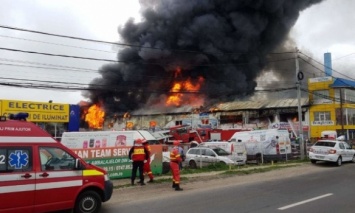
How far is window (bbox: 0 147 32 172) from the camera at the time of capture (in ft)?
19.9

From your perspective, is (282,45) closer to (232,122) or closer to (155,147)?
(232,122)

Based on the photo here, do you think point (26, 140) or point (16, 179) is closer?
point (16, 179)

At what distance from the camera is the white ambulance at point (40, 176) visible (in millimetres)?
6078

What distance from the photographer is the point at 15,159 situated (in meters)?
6.21

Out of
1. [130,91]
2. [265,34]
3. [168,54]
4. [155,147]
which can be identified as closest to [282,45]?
[265,34]

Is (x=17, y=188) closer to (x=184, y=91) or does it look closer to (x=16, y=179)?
(x=16, y=179)

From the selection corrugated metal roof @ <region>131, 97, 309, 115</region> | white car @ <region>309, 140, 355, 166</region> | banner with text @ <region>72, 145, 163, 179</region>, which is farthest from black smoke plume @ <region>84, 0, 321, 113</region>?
banner with text @ <region>72, 145, 163, 179</region>

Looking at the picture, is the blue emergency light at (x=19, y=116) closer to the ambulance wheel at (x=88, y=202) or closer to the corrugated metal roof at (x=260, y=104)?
the ambulance wheel at (x=88, y=202)

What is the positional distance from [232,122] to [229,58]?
10.7 meters

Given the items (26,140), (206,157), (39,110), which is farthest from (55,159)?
(39,110)

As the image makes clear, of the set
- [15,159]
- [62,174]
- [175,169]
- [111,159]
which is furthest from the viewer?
[111,159]

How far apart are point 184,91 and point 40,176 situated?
3651 centimetres

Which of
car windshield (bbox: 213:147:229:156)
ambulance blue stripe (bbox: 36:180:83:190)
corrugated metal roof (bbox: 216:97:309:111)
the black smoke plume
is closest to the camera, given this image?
ambulance blue stripe (bbox: 36:180:83:190)

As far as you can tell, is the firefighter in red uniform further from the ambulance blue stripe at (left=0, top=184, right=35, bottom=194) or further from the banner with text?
the ambulance blue stripe at (left=0, top=184, right=35, bottom=194)
